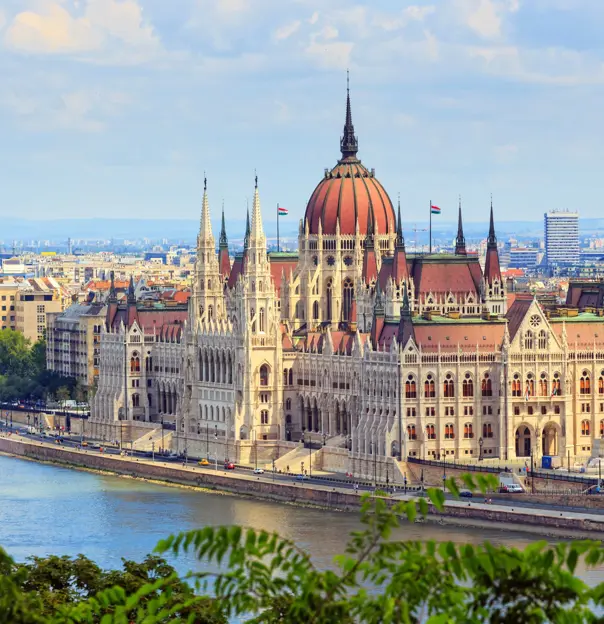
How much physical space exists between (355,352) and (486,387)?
8407 mm

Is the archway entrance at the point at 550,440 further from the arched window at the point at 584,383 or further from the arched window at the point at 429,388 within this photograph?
the arched window at the point at 429,388

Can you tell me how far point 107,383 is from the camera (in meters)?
140

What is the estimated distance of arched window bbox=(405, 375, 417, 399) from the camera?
107m

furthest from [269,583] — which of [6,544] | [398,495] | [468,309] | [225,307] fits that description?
[225,307]

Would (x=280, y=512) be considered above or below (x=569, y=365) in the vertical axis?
below

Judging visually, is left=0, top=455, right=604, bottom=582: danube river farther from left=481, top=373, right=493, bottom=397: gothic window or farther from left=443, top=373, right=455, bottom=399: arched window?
left=481, top=373, right=493, bottom=397: gothic window

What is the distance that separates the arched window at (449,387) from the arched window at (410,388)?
1.69 metres

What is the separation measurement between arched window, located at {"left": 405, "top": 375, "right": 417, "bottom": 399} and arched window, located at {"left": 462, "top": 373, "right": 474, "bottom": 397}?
110 inches

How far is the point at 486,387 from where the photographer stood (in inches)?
4259

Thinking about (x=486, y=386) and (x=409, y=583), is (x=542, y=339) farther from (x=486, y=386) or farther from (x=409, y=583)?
(x=409, y=583)

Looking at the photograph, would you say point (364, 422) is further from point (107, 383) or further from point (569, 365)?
point (107, 383)

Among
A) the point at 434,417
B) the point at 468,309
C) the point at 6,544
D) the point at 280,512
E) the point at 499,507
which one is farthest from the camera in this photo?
the point at 468,309

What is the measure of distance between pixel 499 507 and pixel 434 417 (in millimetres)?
13498

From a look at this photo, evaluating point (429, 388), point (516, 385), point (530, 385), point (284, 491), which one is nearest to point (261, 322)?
point (429, 388)
